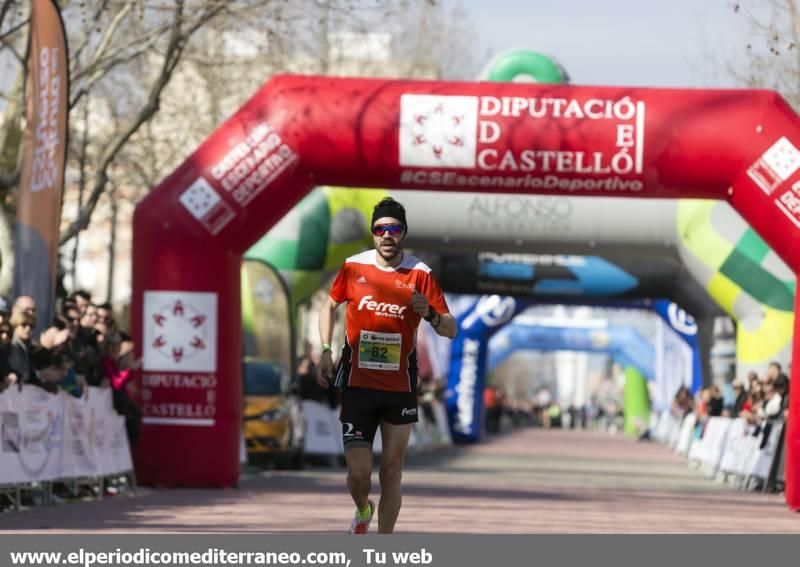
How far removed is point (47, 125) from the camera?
56.2 feet

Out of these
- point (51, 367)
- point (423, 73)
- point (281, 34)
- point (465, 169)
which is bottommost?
point (51, 367)

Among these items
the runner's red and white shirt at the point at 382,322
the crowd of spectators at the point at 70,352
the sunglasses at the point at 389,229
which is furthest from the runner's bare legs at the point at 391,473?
the crowd of spectators at the point at 70,352

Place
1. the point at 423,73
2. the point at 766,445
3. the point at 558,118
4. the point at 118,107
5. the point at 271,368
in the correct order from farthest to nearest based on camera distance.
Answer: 1. the point at 423,73
2. the point at 118,107
3. the point at 271,368
4. the point at 766,445
5. the point at 558,118

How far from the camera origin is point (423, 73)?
50156 millimetres

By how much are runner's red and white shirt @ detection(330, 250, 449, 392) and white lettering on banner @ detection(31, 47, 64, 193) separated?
693 cm

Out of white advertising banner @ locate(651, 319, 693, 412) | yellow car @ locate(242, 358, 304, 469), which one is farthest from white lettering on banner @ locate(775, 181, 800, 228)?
white advertising banner @ locate(651, 319, 693, 412)

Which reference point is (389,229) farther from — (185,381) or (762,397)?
(762,397)

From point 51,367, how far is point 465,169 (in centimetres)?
447

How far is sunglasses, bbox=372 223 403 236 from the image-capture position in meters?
10.5

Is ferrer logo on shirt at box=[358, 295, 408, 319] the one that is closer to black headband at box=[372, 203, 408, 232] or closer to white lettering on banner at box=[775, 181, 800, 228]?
black headband at box=[372, 203, 408, 232]

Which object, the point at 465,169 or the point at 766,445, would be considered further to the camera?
the point at 766,445

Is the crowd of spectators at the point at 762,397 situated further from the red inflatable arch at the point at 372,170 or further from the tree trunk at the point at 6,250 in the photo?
the tree trunk at the point at 6,250

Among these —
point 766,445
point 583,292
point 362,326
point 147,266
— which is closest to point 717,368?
point 583,292

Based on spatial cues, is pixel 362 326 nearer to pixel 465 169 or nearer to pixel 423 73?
pixel 465 169
